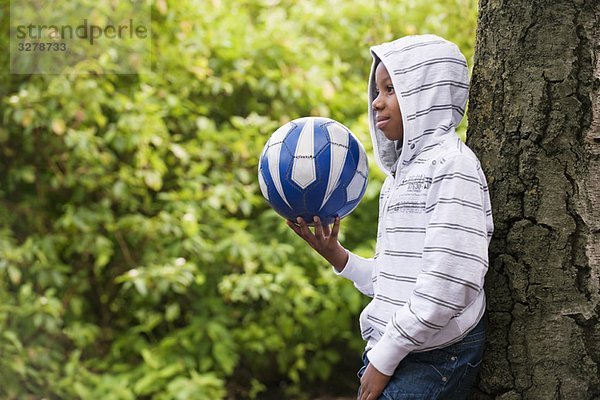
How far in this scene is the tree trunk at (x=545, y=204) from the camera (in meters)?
2.28

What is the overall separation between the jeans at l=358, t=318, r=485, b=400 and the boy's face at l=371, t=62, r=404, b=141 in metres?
0.58

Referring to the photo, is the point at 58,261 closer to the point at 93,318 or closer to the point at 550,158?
the point at 93,318

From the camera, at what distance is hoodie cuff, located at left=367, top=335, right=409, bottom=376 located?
6.79 feet

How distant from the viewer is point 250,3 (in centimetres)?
615

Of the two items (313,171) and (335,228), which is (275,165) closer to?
(313,171)

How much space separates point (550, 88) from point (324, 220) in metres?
0.73

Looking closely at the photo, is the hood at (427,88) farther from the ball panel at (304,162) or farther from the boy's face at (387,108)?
the ball panel at (304,162)

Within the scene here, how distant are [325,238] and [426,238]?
1.84 ft

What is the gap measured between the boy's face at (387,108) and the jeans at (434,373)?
58cm

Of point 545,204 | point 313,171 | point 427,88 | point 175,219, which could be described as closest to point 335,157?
point 313,171

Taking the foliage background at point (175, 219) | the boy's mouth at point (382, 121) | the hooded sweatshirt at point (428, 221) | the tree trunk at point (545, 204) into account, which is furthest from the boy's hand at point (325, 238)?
the foliage background at point (175, 219)

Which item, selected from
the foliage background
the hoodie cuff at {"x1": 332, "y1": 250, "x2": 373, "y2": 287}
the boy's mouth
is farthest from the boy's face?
the foliage background

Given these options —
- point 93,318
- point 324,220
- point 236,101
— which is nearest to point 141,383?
point 93,318

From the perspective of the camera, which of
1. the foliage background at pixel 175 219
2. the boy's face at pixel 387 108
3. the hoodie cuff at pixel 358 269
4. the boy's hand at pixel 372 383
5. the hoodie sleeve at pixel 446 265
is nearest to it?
the hoodie sleeve at pixel 446 265
